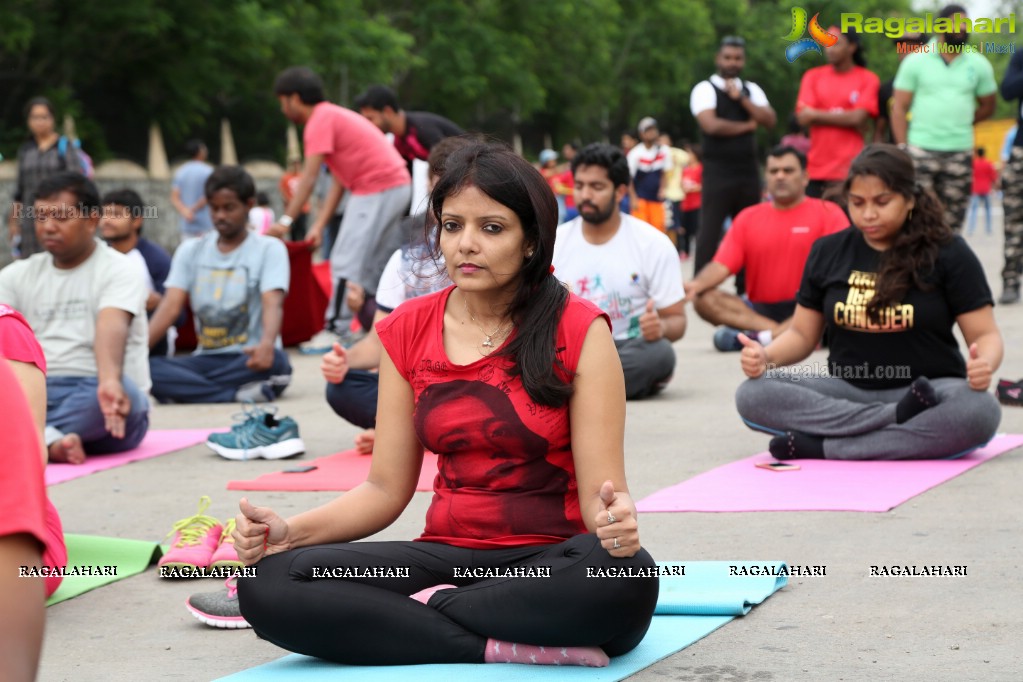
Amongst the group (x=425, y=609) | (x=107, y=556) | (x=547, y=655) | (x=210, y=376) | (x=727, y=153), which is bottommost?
(x=210, y=376)

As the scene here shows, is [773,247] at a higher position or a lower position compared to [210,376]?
higher

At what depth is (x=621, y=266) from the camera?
→ 8.30 metres

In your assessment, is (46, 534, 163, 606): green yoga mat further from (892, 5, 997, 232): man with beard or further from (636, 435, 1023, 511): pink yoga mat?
(892, 5, 997, 232): man with beard

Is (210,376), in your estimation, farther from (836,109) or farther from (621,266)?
(836,109)

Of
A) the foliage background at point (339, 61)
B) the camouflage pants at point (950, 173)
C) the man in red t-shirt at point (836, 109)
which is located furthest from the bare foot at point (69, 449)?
the foliage background at point (339, 61)

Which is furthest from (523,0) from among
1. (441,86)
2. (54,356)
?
(54,356)

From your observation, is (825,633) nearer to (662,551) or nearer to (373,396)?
(662,551)

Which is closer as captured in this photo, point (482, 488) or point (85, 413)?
point (482, 488)

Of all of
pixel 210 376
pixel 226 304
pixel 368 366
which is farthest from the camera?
pixel 210 376

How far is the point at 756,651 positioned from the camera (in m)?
3.82

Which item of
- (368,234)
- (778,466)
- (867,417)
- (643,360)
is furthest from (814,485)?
(368,234)

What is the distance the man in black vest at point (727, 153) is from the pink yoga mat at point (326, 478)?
596 centimetres

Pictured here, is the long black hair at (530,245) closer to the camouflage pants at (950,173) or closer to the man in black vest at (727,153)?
the camouflage pants at (950,173)

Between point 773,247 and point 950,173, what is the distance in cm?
256
